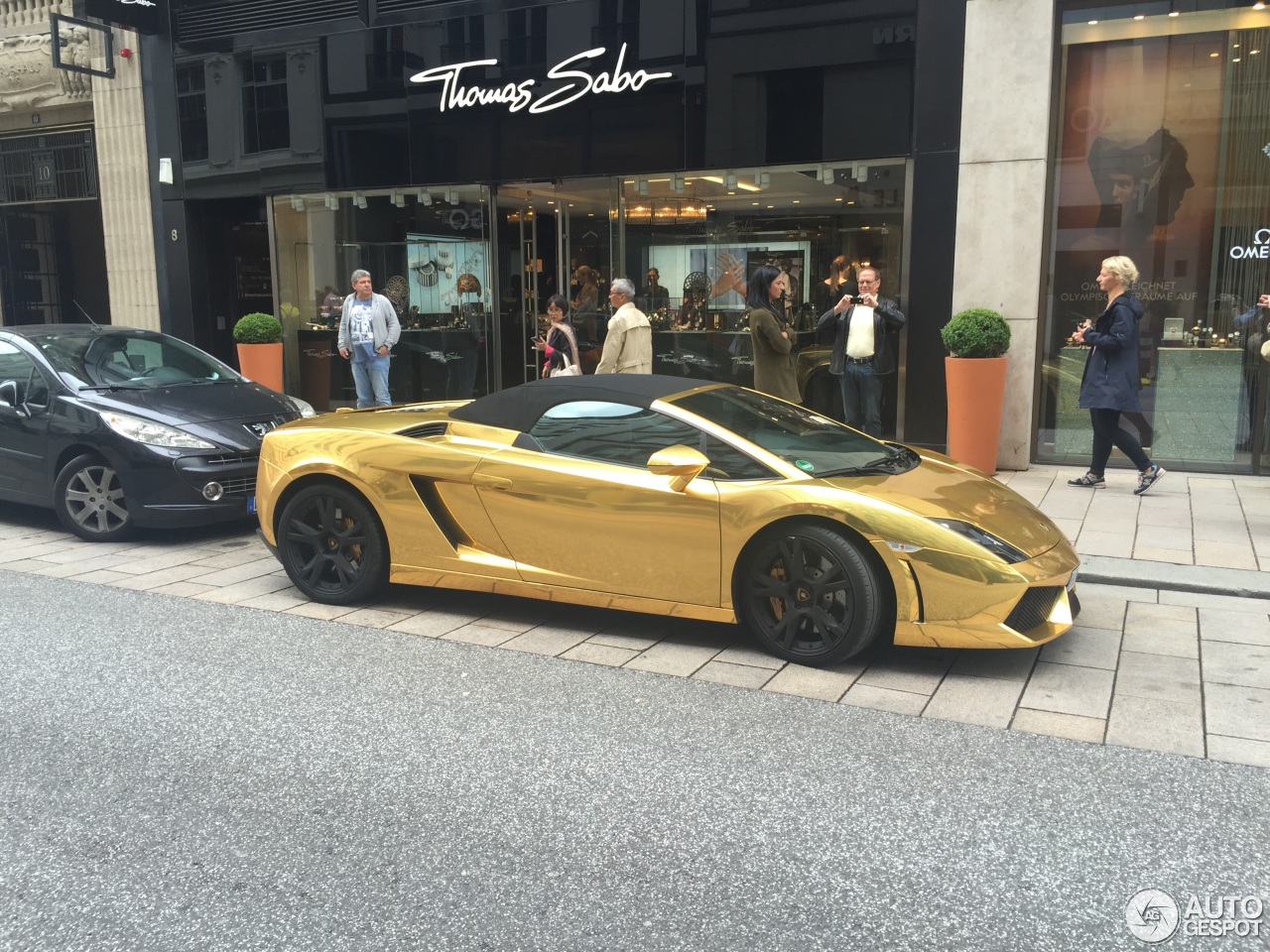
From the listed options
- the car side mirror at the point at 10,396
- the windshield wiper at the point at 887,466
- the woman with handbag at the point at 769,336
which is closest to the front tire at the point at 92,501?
the car side mirror at the point at 10,396

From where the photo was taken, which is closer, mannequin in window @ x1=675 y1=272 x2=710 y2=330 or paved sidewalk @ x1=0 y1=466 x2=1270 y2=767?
paved sidewalk @ x1=0 y1=466 x2=1270 y2=767

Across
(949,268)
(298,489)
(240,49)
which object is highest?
(240,49)

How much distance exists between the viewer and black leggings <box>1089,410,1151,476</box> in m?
8.85

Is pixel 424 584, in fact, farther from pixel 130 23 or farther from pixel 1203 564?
pixel 130 23

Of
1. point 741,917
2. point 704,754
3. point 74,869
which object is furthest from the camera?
point 704,754

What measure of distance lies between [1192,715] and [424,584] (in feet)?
12.2

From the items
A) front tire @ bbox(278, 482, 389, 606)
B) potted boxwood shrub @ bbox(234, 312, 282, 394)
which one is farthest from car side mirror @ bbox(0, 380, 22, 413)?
potted boxwood shrub @ bbox(234, 312, 282, 394)

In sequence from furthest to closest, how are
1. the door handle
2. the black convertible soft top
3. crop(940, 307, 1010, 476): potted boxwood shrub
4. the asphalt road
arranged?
crop(940, 307, 1010, 476): potted boxwood shrub < the black convertible soft top < the door handle < the asphalt road

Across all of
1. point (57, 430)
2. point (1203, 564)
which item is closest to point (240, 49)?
point (57, 430)

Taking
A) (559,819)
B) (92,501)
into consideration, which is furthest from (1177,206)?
(92,501)

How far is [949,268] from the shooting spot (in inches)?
411

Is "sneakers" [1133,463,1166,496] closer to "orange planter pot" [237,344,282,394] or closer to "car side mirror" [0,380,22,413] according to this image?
"car side mirror" [0,380,22,413]

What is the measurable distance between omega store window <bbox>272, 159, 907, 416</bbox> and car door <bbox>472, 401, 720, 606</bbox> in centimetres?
611

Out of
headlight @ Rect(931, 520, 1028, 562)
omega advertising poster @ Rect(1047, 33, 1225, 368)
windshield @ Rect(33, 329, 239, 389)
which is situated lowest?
headlight @ Rect(931, 520, 1028, 562)
